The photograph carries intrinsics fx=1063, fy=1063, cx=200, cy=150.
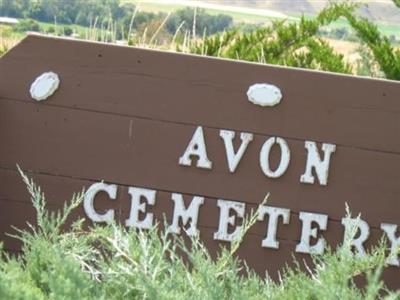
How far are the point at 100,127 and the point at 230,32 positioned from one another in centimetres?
300

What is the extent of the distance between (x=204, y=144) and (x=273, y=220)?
0.37m

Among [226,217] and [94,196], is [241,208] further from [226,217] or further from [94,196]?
[94,196]

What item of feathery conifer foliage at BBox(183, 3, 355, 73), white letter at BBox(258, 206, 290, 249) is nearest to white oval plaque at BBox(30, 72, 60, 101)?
white letter at BBox(258, 206, 290, 249)

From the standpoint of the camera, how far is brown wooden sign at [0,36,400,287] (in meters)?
3.82

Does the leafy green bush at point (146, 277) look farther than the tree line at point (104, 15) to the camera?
No

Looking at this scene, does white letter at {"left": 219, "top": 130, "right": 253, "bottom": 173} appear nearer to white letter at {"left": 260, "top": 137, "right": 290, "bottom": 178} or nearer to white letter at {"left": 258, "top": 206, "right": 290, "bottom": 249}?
white letter at {"left": 260, "top": 137, "right": 290, "bottom": 178}

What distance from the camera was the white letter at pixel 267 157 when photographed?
3.83m

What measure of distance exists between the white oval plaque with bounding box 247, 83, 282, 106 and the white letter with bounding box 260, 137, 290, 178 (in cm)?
13

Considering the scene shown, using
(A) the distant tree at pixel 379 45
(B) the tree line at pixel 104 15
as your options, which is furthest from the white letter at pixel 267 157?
(A) the distant tree at pixel 379 45

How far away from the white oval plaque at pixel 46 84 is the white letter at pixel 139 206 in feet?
1.55

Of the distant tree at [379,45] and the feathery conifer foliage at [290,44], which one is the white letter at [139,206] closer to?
the feathery conifer foliage at [290,44]

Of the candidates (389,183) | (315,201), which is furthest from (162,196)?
(389,183)

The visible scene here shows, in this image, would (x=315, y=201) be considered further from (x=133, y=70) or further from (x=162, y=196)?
(x=133, y=70)

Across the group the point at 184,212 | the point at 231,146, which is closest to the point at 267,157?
the point at 231,146
